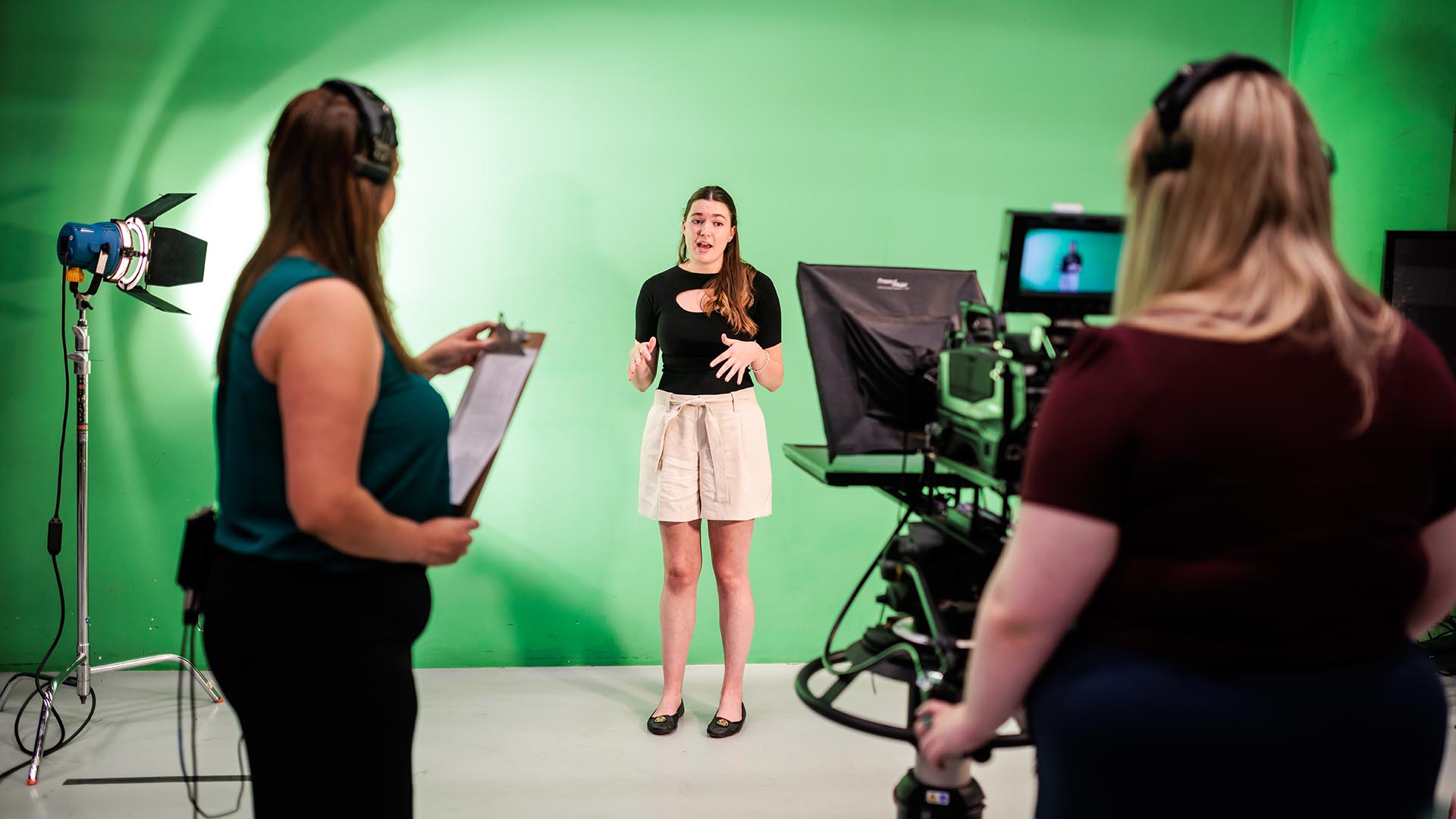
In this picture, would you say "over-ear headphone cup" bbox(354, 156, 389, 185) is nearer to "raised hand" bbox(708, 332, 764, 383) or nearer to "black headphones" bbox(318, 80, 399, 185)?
"black headphones" bbox(318, 80, 399, 185)

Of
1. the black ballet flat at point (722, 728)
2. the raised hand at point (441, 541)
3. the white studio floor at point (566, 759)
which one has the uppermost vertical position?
the raised hand at point (441, 541)

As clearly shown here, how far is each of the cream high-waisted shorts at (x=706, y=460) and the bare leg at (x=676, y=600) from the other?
66mm

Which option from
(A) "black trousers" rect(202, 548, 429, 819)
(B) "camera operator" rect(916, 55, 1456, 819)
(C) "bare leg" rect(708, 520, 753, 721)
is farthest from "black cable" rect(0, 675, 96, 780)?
(B) "camera operator" rect(916, 55, 1456, 819)

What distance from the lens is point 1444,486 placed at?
1095 millimetres

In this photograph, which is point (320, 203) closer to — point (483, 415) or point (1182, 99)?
point (483, 415)

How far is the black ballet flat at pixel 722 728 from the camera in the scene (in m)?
3.23

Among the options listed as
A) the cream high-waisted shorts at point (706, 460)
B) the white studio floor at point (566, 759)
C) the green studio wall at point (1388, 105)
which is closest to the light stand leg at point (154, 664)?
the white studio floor at point (566, 759)

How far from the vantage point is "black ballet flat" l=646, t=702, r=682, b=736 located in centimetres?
326

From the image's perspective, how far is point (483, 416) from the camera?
150cm

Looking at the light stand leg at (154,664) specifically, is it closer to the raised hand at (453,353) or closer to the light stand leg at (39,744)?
the light stand leg at (39,744)

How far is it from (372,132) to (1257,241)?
107cm

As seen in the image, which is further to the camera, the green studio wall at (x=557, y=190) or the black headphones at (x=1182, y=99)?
the green studio wall at (x=557, y=190)

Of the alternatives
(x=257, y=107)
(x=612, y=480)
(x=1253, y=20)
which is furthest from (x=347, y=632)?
(x=1253, y=20)

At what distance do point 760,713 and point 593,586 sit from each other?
2.84 feet
